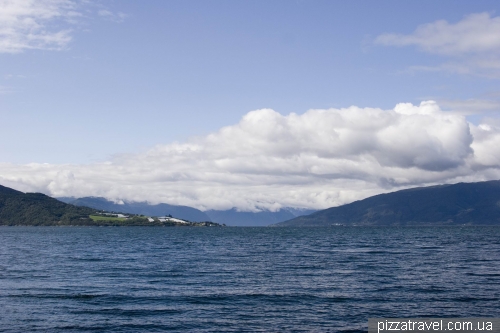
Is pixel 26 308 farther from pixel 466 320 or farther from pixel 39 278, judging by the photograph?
pixel 466 320

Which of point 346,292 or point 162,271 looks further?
point 162,271

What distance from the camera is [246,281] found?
230ft

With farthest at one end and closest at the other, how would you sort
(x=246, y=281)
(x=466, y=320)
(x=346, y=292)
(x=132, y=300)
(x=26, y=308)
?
(x=246, y=281) < (x=346, y=292) < (x=132, y=300) < (x=26, y=308) < (x=466, y=320)

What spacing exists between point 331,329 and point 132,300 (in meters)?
24.0

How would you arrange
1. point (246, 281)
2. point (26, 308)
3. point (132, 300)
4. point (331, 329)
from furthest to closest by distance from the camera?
point (246, 281) < point (132, 300) < point (26, 308) < point (331, 329)

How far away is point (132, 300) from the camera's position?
5534cm

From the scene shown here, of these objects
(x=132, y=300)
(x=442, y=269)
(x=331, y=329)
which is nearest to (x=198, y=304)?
(x=132, y=300)

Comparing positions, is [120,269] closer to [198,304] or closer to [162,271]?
[162,271]

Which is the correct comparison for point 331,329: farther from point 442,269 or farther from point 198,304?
point 442,269

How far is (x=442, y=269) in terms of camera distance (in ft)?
274

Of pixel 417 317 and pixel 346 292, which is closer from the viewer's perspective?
pixel 417 317

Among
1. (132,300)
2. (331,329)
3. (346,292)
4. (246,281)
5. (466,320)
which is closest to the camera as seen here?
(331,329)

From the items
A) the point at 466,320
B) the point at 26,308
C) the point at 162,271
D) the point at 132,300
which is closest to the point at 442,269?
the point at 466,320

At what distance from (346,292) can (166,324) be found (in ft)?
80.7
